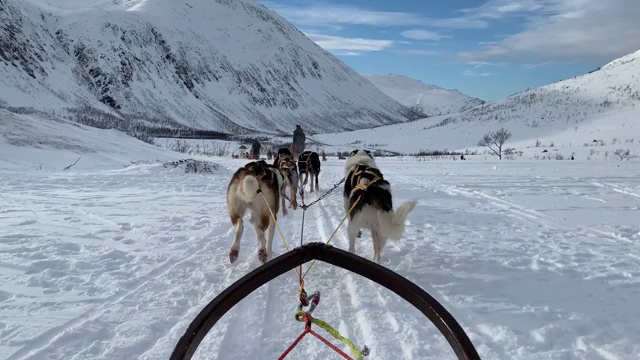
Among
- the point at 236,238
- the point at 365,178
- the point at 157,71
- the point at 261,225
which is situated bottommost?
the point at 236,238

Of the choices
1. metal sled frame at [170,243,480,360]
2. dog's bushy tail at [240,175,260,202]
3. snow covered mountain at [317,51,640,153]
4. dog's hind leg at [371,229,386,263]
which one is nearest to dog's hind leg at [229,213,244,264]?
dog's bushy tail at [240,175,260,202]

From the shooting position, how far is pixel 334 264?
1.75 metres

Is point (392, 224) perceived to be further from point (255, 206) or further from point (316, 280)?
point (255, 206)

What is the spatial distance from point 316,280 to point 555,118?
197ft

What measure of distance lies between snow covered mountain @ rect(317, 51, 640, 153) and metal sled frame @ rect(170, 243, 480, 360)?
43.1 m

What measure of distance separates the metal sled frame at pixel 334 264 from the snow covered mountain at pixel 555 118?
43.1 m

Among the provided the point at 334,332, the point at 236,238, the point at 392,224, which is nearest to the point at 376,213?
the point at 392,224

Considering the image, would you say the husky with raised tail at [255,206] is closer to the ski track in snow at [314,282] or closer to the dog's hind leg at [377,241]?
the ski track in snow at [314,282]

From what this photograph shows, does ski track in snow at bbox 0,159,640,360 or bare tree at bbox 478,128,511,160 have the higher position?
bare tree at bbox 478,128,511,160

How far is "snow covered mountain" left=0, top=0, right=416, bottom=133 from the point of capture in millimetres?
102250

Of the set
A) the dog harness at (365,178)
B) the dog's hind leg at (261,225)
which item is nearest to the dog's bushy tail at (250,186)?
the dog's hind leg at (261,225)

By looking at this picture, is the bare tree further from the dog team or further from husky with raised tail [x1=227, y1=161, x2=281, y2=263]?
husky with raised tail [x1=227, y1=161, x2=281, y2=263]

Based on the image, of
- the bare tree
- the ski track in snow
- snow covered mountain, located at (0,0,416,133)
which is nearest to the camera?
the ski track in snow

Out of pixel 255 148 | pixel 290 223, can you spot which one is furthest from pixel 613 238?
pixel 255 148
